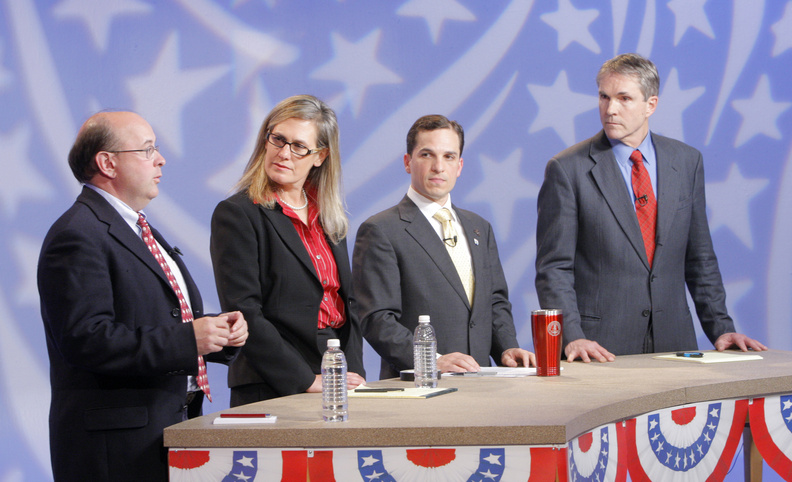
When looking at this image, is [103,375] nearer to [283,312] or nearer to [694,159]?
[283,312]

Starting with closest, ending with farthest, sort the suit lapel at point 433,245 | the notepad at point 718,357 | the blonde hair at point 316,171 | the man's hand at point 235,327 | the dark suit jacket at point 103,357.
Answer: the dark suit jacket at point 103,357 < the man's hand at point 235,327 < the blonde hair at point 316,171 < the notepad at point 718,357 < the suit lapel at point 433,245

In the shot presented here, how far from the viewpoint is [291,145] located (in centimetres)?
270

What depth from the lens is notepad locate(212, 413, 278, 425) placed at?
6.17ft

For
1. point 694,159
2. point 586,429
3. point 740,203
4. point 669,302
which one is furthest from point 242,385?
point 740,203

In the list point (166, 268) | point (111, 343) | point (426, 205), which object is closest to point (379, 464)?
point (111, 343)

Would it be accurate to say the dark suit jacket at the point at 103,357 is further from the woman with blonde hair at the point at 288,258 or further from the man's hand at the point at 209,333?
the woman with blonde hair at the point at 288,258

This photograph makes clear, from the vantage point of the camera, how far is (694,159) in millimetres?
3344

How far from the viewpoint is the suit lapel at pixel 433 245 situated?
3008 millimetres

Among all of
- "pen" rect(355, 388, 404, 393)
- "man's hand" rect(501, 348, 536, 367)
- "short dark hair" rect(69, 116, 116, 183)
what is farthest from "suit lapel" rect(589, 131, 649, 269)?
"short dark hair" rect(69, 116, 116, 183)

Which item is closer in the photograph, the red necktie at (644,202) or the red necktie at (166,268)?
the red necktie at (166,268)

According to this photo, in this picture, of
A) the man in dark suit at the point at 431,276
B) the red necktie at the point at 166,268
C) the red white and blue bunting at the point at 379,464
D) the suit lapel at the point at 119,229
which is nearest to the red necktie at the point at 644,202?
the man in dark suit at the point at 431,276

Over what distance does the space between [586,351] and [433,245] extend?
0.65 m

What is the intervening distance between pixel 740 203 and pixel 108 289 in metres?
4.05

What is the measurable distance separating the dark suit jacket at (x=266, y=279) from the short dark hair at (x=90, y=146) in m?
0.44
